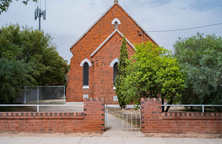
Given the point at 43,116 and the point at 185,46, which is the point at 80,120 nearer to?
the point at 43,116

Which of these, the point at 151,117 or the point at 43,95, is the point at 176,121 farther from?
the point at 43,95

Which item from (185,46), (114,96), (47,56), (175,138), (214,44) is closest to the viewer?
(175,138)

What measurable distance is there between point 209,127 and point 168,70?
290cm

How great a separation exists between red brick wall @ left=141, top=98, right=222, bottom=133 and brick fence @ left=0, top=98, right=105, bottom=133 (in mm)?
1853

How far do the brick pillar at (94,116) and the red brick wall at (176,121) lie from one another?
1.69 m

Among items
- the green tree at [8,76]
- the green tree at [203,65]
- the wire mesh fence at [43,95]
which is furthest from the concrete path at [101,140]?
the wire mesh fence at [43,95]

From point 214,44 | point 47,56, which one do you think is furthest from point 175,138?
point 47,56

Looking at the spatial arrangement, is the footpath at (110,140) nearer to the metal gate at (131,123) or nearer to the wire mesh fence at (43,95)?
the metal gate at (131,123)

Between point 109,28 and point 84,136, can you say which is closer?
point 84,136

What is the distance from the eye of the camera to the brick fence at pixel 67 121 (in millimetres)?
8828

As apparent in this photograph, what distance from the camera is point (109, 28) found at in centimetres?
2273

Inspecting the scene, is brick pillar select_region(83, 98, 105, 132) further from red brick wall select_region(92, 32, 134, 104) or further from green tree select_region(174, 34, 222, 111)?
red brick wall select_region(92, 32, 134, 104)

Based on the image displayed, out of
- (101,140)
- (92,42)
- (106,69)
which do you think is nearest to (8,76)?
(101,140)

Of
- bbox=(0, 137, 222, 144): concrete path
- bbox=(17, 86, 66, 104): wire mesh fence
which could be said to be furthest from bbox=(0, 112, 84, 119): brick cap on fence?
bbox=(17, 86, 66, 104): wire mesh fence
